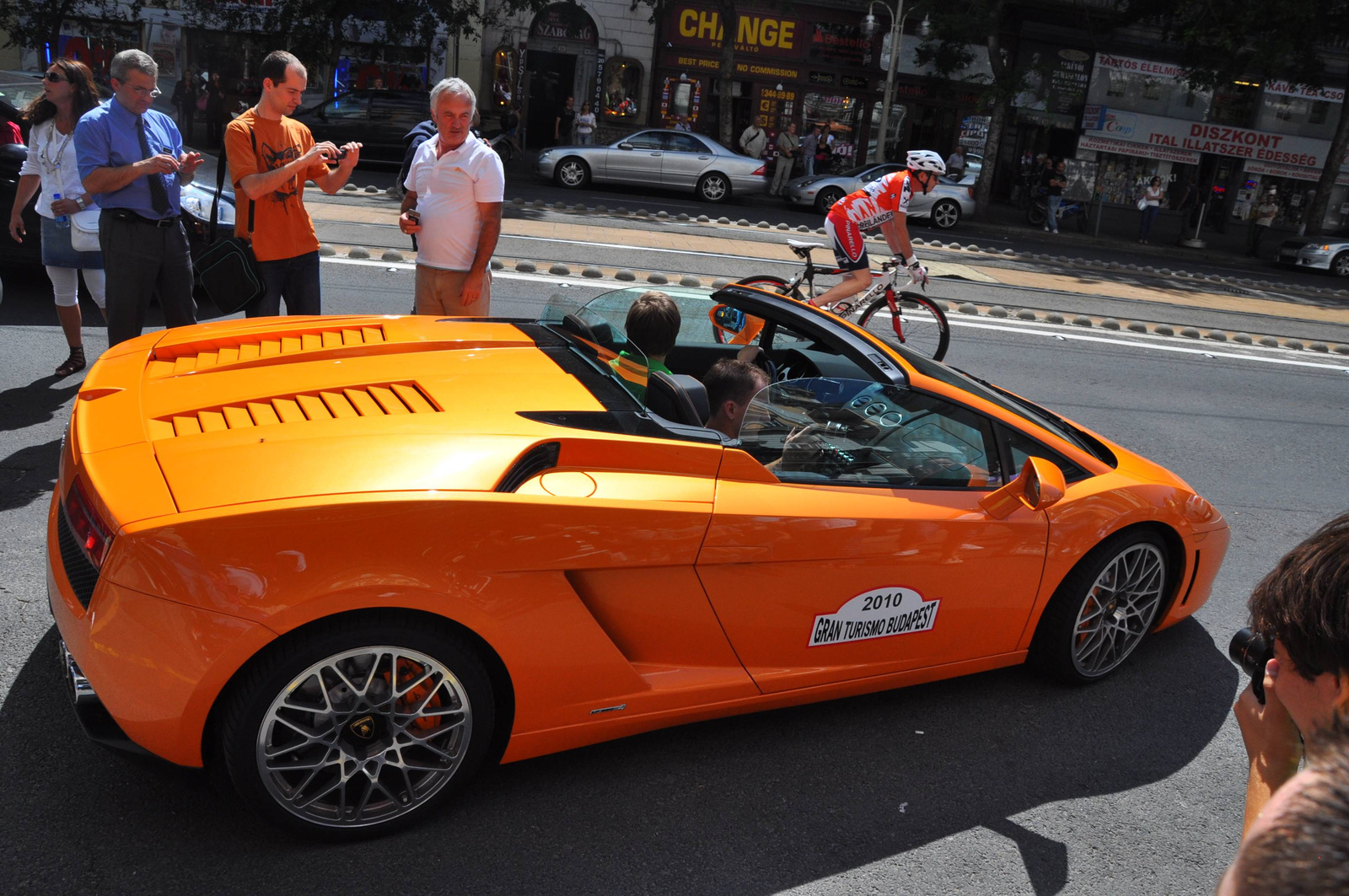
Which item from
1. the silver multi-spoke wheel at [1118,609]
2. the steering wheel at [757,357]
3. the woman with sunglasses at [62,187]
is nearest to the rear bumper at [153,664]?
the steering wheel at [757,357]

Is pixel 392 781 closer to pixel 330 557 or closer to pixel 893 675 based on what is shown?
pixel 330 557

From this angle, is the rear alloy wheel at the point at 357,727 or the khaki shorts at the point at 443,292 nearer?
the rear alloy wheel at the point at 357,727

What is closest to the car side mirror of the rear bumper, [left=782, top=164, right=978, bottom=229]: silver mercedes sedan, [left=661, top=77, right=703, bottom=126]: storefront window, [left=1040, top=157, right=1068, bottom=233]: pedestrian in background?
the rear bumper

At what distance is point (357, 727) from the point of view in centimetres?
253

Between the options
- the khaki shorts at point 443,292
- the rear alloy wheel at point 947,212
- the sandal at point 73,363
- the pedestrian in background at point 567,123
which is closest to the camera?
the khaki shorts at point 443,292

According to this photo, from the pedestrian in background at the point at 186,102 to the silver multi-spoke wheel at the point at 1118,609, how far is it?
82.6 feet

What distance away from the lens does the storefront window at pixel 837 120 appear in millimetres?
30719

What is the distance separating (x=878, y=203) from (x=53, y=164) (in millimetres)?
5861

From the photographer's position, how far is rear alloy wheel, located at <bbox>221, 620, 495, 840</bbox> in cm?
239

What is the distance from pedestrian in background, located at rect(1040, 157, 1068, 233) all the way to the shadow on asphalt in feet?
79.1

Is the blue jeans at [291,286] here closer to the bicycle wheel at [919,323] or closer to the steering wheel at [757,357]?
the steering wheel at [757,357]

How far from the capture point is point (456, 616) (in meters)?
2.50

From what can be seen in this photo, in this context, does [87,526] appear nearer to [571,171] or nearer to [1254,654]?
[1254,654]

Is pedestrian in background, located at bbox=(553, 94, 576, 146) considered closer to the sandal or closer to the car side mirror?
the sandal
